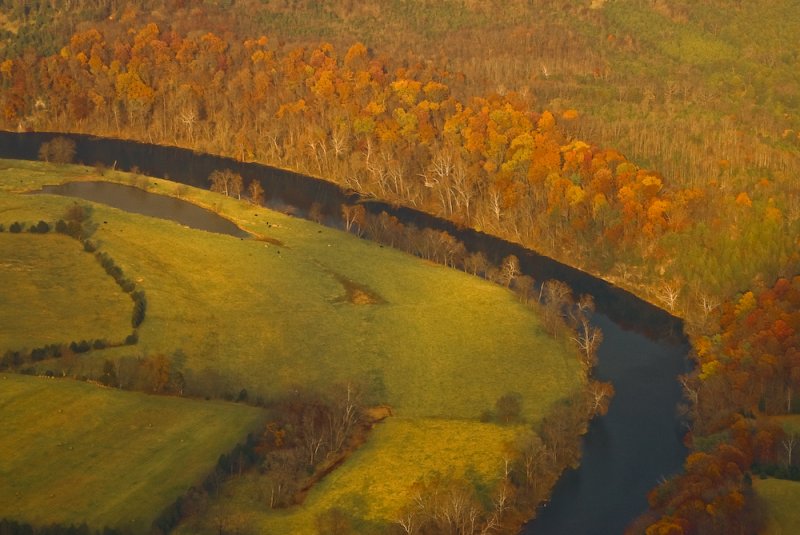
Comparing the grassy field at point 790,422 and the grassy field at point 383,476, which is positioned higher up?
the grassy field at point 790,422

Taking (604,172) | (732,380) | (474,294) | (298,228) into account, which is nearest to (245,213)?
(298,228)

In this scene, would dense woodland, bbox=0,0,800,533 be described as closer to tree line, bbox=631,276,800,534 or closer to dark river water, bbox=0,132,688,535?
tree line, bbox=631,276,800,534

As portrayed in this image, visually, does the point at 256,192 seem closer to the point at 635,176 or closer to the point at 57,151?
the point at 57,151

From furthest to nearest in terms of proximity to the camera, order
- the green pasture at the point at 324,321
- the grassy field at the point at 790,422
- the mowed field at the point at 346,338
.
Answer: the green pasture at the point at 324,321 → the grassy field at the point at 790,422 → the mowed field at the point at 346,338

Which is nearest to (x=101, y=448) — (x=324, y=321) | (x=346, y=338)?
(x=346, y=338)

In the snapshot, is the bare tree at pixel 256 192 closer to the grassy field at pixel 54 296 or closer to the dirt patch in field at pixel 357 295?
the dirt patch in field at pixel 357 295

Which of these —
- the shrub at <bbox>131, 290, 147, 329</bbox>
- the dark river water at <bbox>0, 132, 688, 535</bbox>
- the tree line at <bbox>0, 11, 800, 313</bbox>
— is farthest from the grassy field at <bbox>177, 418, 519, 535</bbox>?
the tree line at <bbox>0, 11, 800, 313</bbox>

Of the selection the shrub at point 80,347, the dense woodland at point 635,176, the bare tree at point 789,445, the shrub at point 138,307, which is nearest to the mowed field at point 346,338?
the shrub at point 138,307
